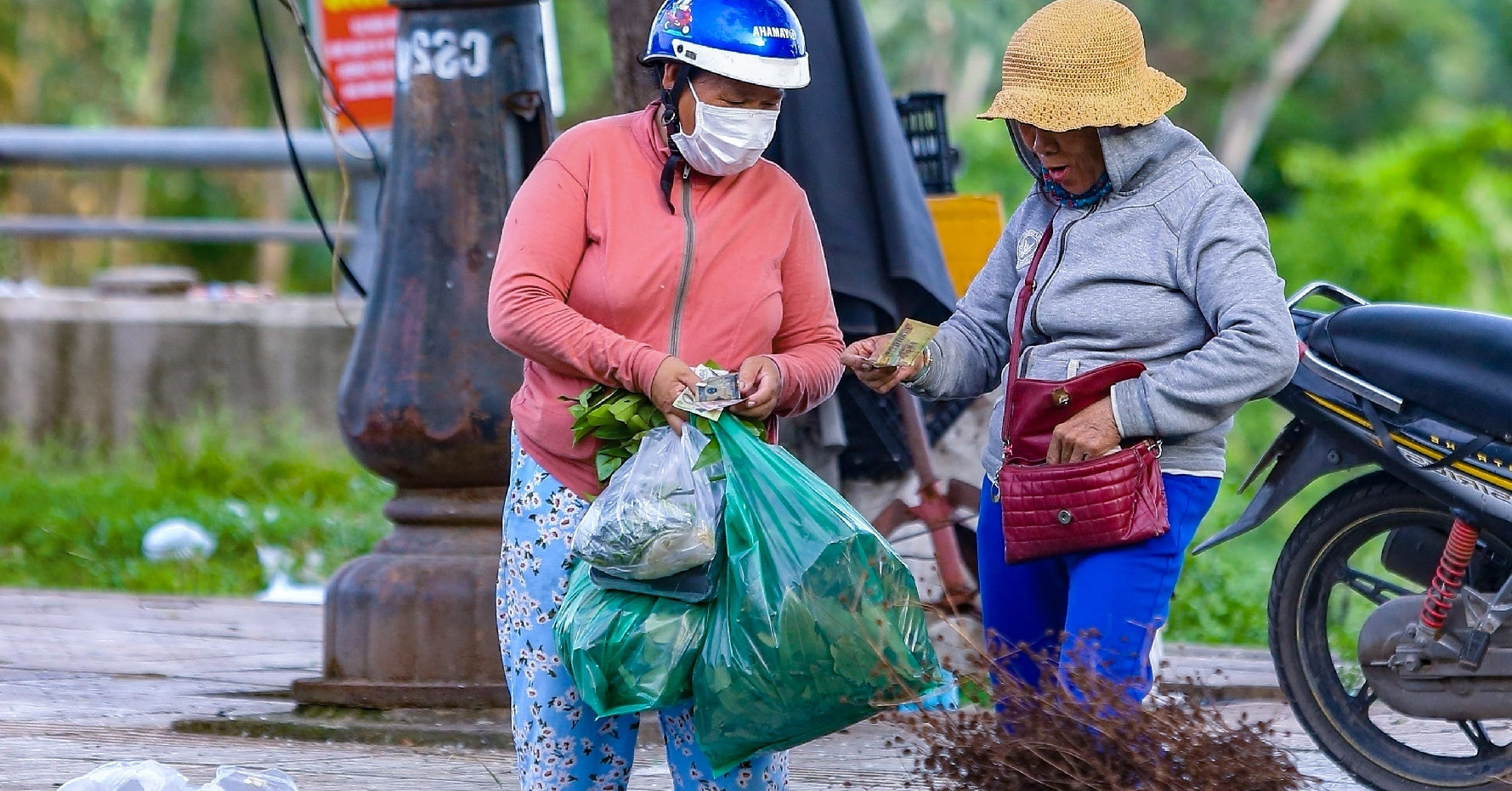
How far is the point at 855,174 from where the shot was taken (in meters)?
4.84

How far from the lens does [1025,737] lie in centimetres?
303

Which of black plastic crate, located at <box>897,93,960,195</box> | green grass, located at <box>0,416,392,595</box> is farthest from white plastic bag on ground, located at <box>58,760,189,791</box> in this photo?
green grass, located at <box>0,416,392,595</box>

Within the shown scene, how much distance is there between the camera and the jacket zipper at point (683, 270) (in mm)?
3154

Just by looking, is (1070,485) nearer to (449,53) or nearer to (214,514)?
(449,53)

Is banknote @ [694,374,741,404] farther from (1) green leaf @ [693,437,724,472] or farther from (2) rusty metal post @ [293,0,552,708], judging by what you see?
(2) rusty metal post @ [293,0,552,708]

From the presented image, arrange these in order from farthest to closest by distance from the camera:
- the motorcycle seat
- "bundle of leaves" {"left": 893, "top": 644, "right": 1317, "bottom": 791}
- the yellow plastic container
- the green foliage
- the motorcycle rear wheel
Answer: the green foliage, the yellow plastic container, the motorcycle rear wheel, the motorcycle seat, "bundle of leaves" {"left": 893, "top": 644, "right": 1317, "bottom": 791}

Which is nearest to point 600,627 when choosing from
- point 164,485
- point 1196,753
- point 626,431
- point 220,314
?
point 626,431

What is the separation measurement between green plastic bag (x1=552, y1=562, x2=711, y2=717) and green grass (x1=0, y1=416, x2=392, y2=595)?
485 centimetres

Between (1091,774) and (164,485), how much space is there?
6.89 m

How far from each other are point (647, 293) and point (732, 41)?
17.8 inches

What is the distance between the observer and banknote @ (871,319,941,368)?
3.26 meters

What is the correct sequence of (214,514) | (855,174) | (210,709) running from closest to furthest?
(855,174)
(210,709)
(214,514)

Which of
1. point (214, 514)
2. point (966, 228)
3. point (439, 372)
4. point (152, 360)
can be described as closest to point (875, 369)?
A: point (439, 372)

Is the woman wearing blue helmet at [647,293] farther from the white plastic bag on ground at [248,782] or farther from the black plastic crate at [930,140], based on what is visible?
the black plastic crate at [930,140]
